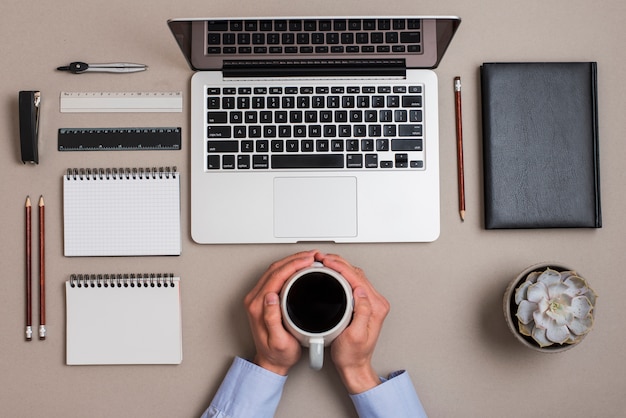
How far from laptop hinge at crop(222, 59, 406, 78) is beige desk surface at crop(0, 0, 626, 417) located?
94 mm

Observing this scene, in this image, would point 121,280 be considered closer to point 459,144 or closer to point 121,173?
point 121,173

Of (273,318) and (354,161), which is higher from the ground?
(354,161)

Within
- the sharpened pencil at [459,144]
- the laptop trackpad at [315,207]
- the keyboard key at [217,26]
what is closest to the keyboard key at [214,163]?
the laptop trackpad at [315,207]

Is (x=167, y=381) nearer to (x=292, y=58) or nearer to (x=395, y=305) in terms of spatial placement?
(x=395, y=305)

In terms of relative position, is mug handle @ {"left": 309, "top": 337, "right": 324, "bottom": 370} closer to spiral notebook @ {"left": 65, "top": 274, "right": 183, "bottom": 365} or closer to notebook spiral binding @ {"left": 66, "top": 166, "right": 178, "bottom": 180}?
spiral notebook @ {"left": 65, "top": 274, "right": 183, "bottom": 365}

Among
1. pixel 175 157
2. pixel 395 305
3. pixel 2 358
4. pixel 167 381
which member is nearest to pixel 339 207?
pixel 395 305

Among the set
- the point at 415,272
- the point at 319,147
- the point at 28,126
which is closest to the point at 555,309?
the point at 415,272

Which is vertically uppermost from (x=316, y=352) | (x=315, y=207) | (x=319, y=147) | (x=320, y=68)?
(x=320, y=68)

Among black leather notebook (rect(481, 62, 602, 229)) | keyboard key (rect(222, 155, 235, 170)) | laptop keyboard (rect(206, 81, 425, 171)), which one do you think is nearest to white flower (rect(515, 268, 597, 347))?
black leather notebook (rect(481, 62, 602, 229))

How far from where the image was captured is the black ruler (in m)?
0.91

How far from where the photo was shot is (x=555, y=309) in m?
0.78

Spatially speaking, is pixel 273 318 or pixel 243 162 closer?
pixel 273 318

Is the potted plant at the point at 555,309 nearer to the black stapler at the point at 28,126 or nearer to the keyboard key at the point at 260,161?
the keyboard key at the point at 260,161

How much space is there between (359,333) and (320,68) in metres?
0.44
